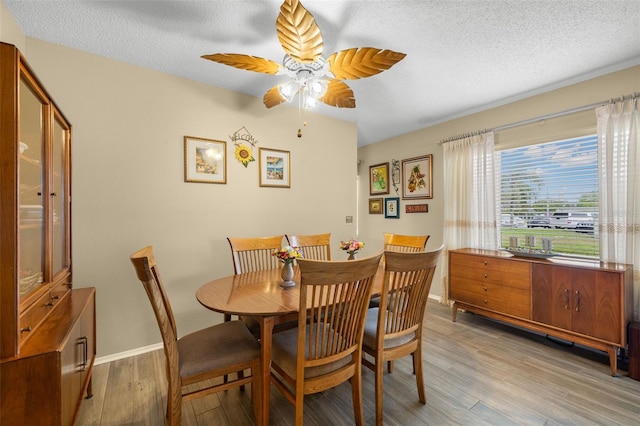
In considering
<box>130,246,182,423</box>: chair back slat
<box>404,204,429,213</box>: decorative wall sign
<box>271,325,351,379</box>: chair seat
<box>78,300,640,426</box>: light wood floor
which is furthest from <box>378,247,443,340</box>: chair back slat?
<box>404,204,429,213</box>: decorative wall sign

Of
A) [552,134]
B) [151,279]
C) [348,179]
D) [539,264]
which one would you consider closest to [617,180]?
[552,134]

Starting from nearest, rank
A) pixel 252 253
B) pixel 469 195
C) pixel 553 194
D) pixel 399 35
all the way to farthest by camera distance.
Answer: pixel 399 35, pixel 252 253, pixel 553 194, pixel 469 195

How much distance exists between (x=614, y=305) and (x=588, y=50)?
204 cm

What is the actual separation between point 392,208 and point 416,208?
448 mm

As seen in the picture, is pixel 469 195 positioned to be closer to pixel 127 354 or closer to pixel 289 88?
pixel 289 88

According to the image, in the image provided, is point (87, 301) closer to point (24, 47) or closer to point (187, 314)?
point (187, 314)

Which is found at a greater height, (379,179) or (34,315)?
(379,179)

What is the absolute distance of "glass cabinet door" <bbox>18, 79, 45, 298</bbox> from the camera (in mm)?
1162

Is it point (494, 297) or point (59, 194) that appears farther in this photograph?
point (494, 297)

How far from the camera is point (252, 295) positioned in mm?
1680

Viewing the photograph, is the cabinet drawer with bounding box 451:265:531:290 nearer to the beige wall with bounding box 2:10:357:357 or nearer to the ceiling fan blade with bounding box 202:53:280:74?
the beige wall with bounding box 2:10:357:357

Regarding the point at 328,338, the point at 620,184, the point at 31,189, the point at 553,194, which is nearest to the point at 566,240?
the point at 553,194

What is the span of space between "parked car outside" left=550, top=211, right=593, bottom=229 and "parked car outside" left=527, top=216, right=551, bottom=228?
0.12 feet

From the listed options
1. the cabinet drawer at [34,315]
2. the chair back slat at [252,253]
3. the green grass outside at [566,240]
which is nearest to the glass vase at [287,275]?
the chair back slat at [252,253]
